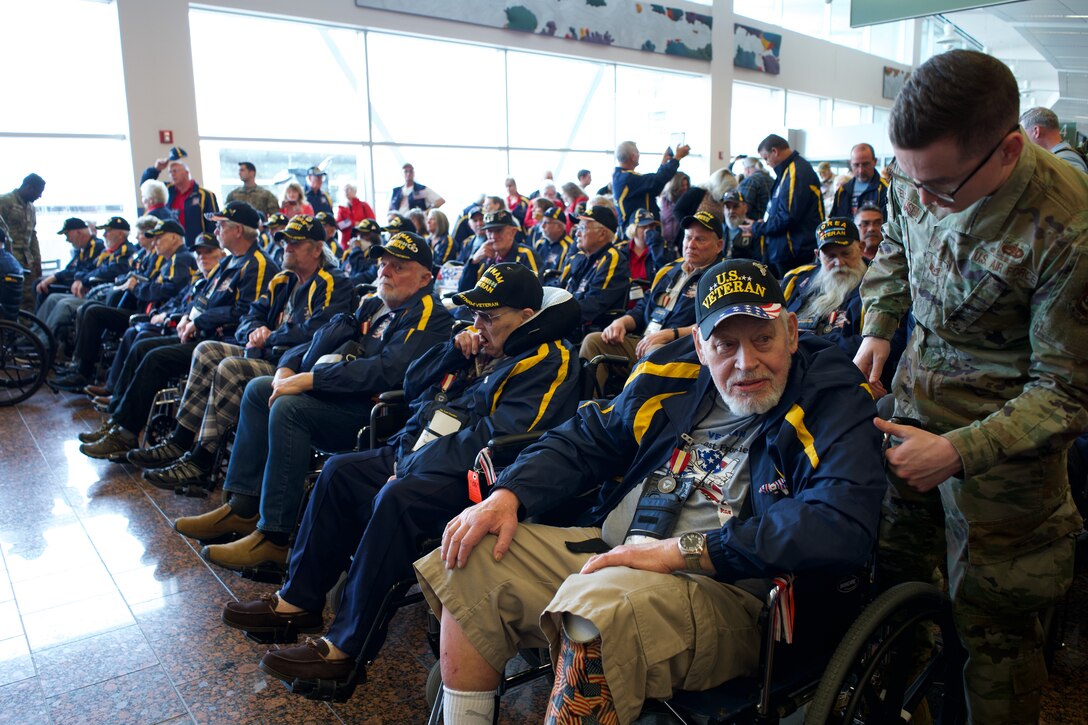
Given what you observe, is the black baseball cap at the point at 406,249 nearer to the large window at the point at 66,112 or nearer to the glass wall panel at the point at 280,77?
the large window at the point at 66,112

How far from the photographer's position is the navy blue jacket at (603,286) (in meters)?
4.61

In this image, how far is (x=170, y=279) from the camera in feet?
17.3

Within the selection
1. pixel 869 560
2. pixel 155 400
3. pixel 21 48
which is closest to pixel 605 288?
pixel 155 400

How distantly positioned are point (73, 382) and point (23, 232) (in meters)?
2.78

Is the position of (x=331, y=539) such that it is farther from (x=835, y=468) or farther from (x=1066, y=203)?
(x=1066, y=203)

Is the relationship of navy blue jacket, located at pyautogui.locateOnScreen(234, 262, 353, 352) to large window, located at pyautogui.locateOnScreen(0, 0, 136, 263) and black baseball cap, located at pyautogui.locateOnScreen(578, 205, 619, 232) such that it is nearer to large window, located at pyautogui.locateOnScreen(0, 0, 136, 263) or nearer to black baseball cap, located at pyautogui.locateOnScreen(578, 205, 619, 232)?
black baseball cap, located at pyautogui.locateOnScreen(578, 205, 619, 232)

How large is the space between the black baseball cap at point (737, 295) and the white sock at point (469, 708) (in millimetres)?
877

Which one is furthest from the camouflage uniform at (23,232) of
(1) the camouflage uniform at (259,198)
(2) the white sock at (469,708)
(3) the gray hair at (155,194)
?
(2) the white sock at (469,708)

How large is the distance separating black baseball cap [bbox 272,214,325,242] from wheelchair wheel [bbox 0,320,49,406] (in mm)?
2707

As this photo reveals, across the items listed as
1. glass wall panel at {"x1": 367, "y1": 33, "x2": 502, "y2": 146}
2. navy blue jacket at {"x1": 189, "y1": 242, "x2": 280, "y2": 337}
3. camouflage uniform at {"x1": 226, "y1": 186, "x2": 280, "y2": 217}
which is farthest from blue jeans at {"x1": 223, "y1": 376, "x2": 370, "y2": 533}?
glass wall panel at {"x1": 367, "y1": 33, "x2": 502, "y2": 146}

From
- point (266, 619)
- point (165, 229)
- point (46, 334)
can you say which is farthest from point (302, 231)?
point (46, 334)

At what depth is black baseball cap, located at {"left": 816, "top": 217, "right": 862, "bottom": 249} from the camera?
3.29 metres

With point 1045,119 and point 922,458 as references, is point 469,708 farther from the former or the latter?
point 1045,119

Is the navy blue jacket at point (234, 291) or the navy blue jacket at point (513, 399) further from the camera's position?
the navy blue jacket at point (234, 291)
